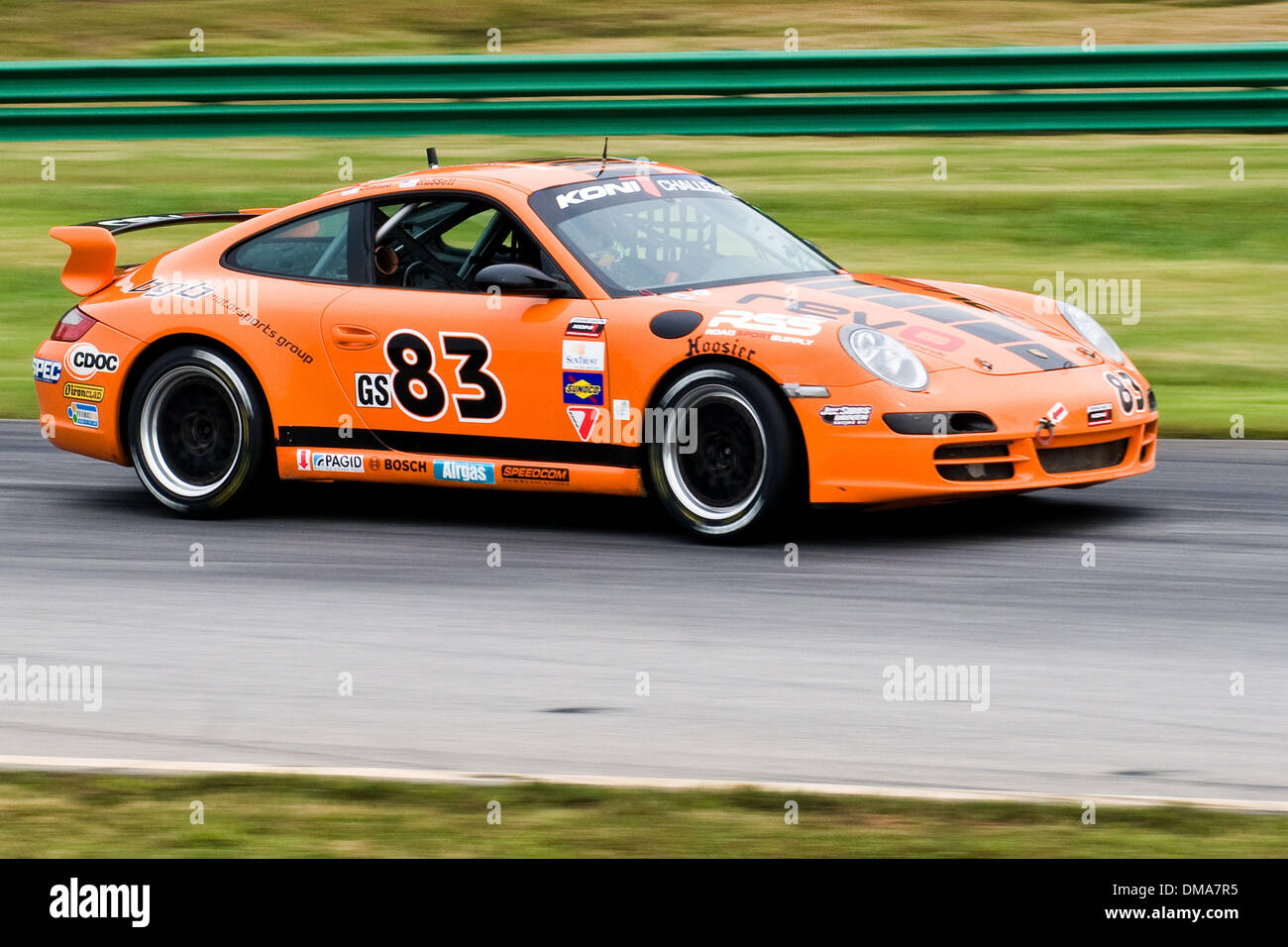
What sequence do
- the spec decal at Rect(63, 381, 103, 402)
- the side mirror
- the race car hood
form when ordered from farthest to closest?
the spec decal at Rect(63, 381, 103, 402)
the side mirror
the race car hood

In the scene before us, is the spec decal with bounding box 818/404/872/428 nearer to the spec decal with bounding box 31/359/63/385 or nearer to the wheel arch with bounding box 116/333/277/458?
the wheel arch with bounding box 116/333/277/458

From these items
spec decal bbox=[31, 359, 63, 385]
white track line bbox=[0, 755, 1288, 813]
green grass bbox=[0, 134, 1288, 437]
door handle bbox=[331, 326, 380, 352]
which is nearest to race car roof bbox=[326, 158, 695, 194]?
door handle bbox=[331, 326, 380, 352]

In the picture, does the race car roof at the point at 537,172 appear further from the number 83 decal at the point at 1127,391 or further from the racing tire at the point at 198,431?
the number 83 decal at the point at 1127,391

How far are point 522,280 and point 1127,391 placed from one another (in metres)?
2.44

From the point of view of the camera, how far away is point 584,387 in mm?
7863

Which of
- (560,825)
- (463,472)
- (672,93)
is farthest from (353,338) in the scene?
(672,93)

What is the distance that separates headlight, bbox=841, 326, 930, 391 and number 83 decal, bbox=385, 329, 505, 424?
146 centimetres

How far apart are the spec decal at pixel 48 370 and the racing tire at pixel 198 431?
19.9 inches

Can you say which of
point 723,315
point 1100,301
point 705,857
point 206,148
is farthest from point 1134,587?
point 206,148

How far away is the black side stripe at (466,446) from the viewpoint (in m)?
7.85

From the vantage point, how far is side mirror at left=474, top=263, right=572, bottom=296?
7816 mm

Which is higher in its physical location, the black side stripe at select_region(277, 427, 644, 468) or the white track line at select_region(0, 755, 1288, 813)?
the black side stripe at select_region(277, 427, 644, 468)

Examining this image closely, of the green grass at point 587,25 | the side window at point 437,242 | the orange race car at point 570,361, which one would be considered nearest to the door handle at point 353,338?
the orange race car at point 570,361
